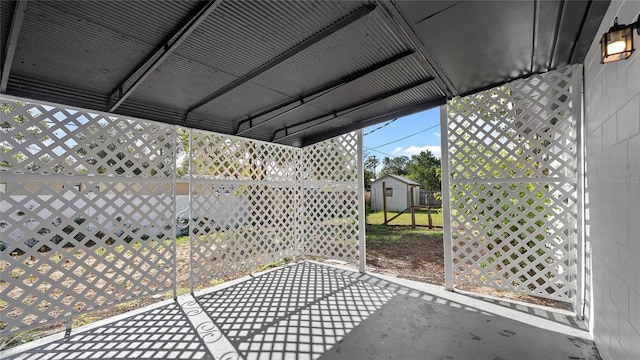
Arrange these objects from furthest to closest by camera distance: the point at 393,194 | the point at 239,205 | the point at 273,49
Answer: the point at 393,194
the point at 239,205
the point at 273,49

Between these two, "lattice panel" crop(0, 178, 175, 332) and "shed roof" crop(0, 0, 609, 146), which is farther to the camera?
"lattice panel" crop(0, 178, 175, 332)

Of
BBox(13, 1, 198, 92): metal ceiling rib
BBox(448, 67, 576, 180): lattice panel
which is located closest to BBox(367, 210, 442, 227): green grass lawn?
BBox(448, 67, 576, 180): lattice panel

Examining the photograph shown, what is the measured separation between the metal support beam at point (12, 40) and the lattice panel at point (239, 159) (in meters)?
1.94

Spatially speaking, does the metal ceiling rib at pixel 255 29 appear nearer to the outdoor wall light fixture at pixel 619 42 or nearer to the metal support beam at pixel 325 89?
the metal support beam at pixel 325 89

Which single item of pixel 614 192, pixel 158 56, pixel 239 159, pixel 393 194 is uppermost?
pixel 158 56

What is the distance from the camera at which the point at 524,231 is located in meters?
3.12

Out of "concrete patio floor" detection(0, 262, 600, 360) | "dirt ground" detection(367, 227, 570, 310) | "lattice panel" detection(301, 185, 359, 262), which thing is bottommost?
"dirt ground" detection(367, 227, 570, 310)

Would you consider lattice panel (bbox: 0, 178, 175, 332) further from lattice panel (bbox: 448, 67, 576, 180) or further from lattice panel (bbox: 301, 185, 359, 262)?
lattice panel (bbox: 448, 67, 576, 180)

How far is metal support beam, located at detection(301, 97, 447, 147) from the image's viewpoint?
3607mm

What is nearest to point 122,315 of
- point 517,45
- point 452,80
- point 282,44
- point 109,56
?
point 109,56

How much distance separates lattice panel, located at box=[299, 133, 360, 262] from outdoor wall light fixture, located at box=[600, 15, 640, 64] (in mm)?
3293

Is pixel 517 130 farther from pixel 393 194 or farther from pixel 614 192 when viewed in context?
pixel 393 194

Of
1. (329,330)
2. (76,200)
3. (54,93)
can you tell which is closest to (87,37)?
(54,93)

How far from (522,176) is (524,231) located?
25.0 inches
